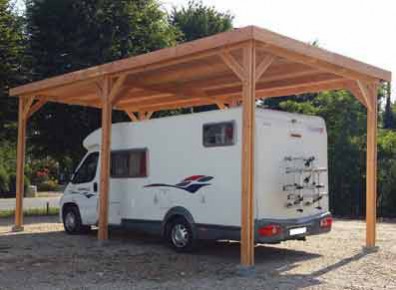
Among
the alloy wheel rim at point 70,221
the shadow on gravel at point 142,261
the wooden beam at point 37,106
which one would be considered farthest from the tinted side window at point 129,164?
the wooden beam at point 37,106

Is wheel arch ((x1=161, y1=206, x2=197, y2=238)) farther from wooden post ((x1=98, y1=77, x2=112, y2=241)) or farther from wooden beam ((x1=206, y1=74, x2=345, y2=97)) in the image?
wooden beam ((x1=206, y1=74, x2=345, y2=97))

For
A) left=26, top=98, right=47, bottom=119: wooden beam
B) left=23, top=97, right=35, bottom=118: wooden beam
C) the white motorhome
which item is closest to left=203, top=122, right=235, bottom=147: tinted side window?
the white motorhome

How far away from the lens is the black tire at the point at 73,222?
13.3 metres

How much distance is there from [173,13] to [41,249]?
61.0ft

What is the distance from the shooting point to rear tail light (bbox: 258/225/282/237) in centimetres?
925

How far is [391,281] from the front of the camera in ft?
26.6

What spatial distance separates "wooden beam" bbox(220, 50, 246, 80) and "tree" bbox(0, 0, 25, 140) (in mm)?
10478

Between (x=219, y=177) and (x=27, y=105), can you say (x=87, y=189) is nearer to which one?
(x=27, y=105)

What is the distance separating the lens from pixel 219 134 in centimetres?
995

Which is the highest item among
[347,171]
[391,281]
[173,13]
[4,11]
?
[173,13]

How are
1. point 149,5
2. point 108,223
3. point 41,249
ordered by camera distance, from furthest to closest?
1. point 149,5
2. point 108,223
3. point 41,249

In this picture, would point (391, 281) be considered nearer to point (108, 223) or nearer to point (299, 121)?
point (299, 121)

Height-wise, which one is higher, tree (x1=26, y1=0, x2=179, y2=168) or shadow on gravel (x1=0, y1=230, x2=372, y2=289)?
tree (x1=26, y1=0, x2=179, y2=168)

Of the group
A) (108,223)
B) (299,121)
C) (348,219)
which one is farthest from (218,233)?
(348,219)
